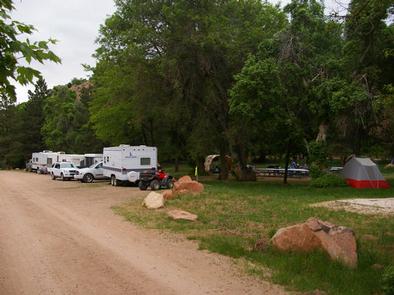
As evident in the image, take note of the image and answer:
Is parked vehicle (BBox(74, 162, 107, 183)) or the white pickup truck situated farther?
the white pickup truck

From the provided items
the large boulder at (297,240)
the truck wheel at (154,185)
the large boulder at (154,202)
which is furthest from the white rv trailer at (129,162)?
the large boulder at (297,240)

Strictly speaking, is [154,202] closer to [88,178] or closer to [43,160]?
[88,178]

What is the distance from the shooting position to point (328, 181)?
26.5 meters

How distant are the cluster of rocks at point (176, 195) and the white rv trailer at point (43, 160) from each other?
100ft

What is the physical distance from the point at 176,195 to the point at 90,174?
17471mm

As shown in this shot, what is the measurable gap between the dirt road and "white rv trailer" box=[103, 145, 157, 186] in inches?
602

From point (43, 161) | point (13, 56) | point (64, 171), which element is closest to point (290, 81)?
point (64, 171)

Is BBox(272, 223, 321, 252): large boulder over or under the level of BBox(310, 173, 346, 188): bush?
under

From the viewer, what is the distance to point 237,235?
11.8 meters

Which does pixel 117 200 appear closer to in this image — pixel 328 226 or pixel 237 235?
pixel 237 235

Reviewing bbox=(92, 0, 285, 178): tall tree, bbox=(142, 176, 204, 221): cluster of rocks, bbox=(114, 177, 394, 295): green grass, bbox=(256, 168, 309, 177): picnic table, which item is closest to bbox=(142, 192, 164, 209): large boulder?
bbox=(142, 176, 204, 221): cluster of rocks

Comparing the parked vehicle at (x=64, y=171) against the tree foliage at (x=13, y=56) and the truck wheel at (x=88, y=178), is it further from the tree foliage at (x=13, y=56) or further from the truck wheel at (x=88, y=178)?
the tree foliage at (x=13, y=56)

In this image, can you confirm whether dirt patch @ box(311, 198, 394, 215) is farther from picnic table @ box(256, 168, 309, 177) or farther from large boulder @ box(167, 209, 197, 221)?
picnic table @ box(256, 168, 309, 177)

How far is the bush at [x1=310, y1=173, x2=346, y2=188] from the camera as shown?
26500 millimetres
